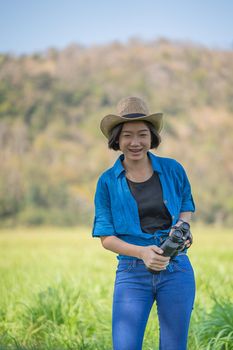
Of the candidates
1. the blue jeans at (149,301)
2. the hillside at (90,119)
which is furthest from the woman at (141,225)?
the hillside at (90,119)

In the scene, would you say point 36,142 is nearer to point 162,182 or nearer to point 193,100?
point 193,100

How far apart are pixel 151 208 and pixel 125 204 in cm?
12

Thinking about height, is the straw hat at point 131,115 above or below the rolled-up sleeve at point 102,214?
above

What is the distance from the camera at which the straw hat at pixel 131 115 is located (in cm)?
301

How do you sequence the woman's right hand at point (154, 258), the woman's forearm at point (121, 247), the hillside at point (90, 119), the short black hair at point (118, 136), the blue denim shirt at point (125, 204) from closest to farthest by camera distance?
the woman's right hand at point (154, 258)
the woman's forearm at point (121, 247)
the blue denim shirt at point (125, 204)
the short black hair at point (118, 136)
the hillside at point (90, 119)

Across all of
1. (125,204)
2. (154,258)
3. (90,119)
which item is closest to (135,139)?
(125,204)

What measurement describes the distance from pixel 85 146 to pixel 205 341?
40.6m

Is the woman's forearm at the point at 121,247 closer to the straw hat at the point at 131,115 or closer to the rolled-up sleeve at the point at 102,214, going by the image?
the rolled-up sleeve at the point at 102,214

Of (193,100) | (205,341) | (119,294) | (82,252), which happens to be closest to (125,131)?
(119,294)

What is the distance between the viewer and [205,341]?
14.1 ft

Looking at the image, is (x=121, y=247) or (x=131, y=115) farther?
(x=131, y=115)

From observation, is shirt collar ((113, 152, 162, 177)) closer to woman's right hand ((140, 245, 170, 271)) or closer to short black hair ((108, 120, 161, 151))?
short black hair ((108, 120, 161, 151))

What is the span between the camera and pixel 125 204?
2961mm

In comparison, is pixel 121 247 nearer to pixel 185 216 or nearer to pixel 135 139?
pixel 185 216
